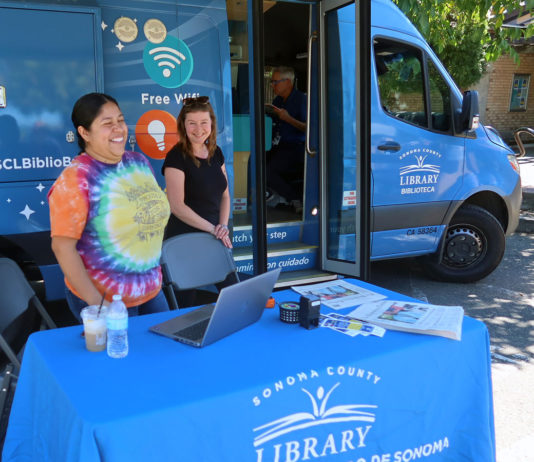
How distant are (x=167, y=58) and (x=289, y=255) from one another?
1970 mm

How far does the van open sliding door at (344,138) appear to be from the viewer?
163 inches

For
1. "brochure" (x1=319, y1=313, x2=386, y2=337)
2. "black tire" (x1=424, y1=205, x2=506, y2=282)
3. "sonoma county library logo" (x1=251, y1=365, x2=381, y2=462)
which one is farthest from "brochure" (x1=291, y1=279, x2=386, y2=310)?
"black tire" (x1=424, y1=205, x2=506, y2=282)

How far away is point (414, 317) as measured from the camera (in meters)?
2.20

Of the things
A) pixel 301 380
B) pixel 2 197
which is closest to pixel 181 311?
pixel 301 380

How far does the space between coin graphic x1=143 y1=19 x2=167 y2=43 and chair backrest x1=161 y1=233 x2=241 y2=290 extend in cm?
146

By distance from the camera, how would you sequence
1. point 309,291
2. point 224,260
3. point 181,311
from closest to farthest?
1. point 181,311
2. point 309,291
3. point 224,260

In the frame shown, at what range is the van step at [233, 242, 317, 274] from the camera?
4.67 metres

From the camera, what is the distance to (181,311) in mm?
2324

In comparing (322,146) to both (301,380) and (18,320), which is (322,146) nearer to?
(18,320)

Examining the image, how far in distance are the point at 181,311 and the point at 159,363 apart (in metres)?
0.54

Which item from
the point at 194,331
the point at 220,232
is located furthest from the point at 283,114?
the point at 194,331

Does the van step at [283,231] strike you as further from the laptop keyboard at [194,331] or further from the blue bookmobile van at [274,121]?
the laptop keyboard at [194,331]

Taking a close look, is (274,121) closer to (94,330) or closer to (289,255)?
(289,255)

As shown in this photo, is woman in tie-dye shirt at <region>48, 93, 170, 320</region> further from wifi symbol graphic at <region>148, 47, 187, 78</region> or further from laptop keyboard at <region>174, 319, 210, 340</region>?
wifi symbol graphic at <region>148, 47, 187, 78</region>
